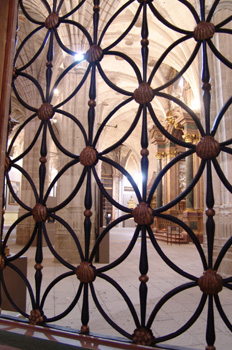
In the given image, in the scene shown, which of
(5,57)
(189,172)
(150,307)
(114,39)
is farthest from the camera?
(189,172)

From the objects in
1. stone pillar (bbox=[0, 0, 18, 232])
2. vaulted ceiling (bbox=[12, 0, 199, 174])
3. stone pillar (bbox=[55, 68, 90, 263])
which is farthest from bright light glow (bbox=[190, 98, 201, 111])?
stone pillar (bbox=[0, 0, 18, 232])

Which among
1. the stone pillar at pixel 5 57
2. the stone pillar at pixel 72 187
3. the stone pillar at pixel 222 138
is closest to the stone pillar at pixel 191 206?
the stone pillar at pixel 72 187

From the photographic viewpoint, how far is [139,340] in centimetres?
97

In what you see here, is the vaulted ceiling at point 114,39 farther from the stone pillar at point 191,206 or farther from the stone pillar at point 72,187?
the stone pillar at point 191,206

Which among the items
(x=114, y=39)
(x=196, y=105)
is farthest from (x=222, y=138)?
(x=114, y=39)

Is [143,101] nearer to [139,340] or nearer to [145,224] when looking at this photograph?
[145,224]

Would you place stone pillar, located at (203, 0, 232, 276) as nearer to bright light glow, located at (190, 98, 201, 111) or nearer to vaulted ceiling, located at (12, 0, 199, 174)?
vaulted ceiling, located at (12, 0, 199, 174)

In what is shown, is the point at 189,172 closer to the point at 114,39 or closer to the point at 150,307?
the point at 114,39

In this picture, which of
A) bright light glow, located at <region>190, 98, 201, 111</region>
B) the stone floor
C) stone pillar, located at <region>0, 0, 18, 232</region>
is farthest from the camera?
bright light glow, located at <region>190, 98, 201, 111</region>

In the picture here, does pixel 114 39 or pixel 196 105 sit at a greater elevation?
pixel 114 39

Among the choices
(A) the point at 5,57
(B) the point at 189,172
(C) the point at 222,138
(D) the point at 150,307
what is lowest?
(D) the point at 150,307

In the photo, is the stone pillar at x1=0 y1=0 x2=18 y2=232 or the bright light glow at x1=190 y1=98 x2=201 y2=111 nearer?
the stone pillar at x1=0 y1=0 x2=18 y2=232

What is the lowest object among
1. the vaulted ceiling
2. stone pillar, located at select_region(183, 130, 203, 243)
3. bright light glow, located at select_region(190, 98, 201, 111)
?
stone pillar, located at select_region(183, 130, 203, 243)

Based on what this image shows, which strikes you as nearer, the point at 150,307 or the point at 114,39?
the point at 150,307
